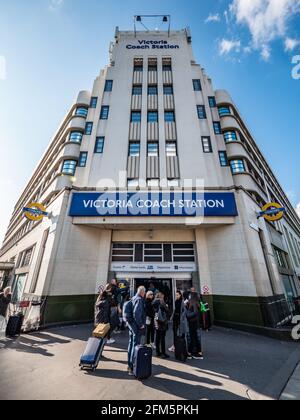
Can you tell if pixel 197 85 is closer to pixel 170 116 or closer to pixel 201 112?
pixel 201 112

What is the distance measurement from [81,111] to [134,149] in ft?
22.0

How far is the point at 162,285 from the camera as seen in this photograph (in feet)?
39.2

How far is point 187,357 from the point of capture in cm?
556

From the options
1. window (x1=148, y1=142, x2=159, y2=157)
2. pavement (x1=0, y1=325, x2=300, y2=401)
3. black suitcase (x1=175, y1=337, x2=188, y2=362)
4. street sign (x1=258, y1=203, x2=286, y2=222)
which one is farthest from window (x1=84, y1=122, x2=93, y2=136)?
black suitcase (x1=175, y1=337, x2=188, y2=362)

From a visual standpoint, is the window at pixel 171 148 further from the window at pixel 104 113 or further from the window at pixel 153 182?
the window at pixel 104 113

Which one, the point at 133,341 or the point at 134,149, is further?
the point at 134,149

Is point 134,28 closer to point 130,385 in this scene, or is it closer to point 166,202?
point 166,202

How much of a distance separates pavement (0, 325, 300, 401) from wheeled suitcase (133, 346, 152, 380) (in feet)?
0.44

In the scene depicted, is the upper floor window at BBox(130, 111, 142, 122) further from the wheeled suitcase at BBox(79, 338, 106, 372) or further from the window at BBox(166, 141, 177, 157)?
the wheeled suitcase at BBox(79, 338, 106, 372)

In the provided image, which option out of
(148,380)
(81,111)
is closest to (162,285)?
(148,380)

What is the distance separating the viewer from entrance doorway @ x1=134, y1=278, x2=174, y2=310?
11703mm

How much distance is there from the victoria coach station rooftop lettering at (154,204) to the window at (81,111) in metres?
9.15

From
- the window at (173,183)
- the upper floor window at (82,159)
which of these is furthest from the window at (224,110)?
the upper floor window at (82,159)

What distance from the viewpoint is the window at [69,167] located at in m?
14.7
